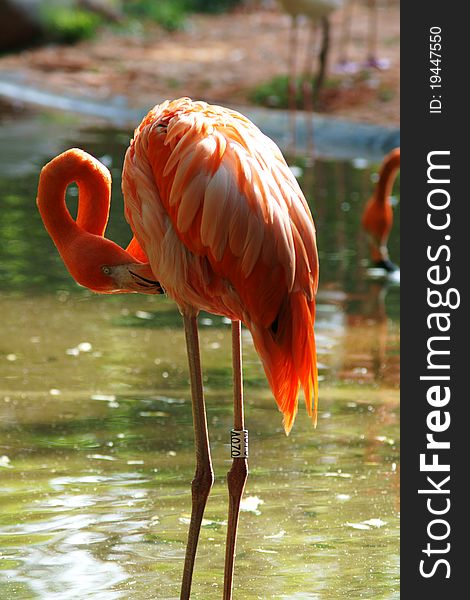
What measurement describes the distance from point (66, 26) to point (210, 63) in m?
3.01

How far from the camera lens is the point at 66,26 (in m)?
18.4

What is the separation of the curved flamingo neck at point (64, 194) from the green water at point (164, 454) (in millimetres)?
937

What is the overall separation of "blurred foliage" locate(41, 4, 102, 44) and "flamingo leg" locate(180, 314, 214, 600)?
51.8ft

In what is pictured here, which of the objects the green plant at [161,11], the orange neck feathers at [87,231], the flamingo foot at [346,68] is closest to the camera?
the orange neck feathers at [87,231]

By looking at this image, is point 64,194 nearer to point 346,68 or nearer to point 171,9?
point 346,68

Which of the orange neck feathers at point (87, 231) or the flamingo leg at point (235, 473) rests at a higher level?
the orange neck feathers at point (87, 231)

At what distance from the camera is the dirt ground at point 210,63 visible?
13.9 metres

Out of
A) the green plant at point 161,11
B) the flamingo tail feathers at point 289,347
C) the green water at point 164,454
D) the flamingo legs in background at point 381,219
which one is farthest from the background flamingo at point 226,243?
the green plant at point 161,11

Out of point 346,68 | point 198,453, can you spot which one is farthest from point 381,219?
point 346,68

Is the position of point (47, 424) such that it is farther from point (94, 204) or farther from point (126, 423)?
point (94, 204)

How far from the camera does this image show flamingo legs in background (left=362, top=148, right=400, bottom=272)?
7.43 metres

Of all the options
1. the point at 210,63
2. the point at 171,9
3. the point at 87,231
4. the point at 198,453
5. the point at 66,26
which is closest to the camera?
the point at 198,453

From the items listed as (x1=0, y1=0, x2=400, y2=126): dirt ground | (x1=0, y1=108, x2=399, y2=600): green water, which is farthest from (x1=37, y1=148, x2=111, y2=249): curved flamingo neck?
(x1=0, y1=0, x2=400, y2=126): dirt ground

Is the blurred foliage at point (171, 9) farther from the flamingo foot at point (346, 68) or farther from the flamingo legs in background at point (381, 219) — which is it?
the flamingo legs in background at point (381, 219)
